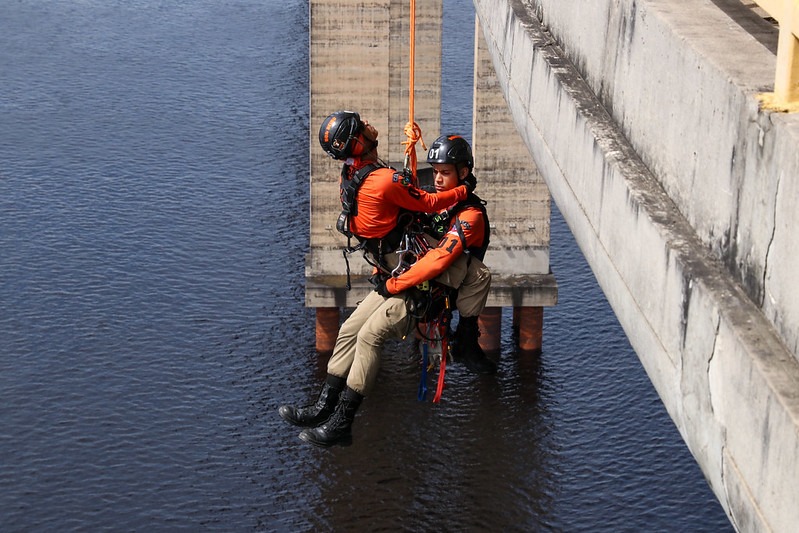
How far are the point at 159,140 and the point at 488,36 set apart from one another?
1362 inches

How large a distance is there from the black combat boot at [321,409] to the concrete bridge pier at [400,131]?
1899cm

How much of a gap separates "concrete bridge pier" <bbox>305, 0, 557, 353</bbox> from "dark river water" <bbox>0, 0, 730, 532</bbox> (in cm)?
332

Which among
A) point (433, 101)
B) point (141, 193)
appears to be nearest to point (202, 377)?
point (433, 101)

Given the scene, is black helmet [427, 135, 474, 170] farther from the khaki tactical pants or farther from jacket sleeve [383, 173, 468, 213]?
the khaki tactical pants

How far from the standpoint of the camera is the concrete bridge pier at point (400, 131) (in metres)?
33.5

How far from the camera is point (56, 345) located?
3859 centimetres

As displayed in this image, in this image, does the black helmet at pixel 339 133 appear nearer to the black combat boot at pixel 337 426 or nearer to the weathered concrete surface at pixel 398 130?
the black combat boot at pixel 337 426

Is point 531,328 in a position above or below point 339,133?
below

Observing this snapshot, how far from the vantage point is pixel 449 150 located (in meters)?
14.5

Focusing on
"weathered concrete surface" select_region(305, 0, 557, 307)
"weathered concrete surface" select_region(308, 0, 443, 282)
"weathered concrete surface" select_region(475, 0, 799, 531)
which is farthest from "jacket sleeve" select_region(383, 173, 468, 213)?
"weathered concrete surface" select_region(305, 0, 557, 307)

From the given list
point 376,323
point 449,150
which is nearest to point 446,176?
point 449,150

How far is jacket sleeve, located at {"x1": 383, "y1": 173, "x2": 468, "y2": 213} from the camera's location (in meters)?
14.0

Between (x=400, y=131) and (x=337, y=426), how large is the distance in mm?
20186

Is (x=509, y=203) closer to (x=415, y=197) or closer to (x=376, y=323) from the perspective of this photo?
(x=376, y=323)
